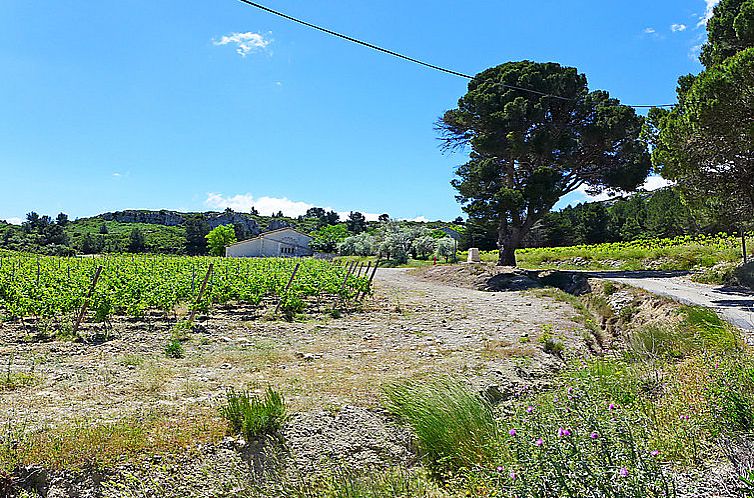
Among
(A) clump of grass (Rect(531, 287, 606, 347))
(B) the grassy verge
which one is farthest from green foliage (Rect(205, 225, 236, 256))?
(B) the grassy verge

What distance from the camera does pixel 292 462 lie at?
13.9 ft

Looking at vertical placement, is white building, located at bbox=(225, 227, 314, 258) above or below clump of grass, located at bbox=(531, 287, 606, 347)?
above

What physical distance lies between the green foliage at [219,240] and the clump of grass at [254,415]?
213 ft

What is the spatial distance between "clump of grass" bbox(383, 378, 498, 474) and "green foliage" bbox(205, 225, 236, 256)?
6500 centimetres

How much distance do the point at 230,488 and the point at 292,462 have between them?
543 millimetres

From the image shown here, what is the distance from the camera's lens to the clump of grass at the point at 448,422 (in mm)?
4238

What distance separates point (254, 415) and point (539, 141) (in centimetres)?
1591

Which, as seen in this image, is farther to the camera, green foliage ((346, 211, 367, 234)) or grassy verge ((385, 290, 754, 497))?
green foliage ((346, 211, 367, 234))

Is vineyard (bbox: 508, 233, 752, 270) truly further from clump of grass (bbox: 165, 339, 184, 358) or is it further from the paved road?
clump of grass (bbox: 165, 339, 184, 358)

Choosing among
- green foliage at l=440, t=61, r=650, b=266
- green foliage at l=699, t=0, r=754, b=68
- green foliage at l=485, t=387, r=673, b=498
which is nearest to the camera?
green foliage at l=485, t=387, r=673, b=498

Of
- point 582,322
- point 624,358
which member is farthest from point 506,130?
point 624,358

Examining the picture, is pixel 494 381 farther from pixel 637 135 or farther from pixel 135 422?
pixel 637 135

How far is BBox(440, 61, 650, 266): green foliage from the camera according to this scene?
18.0m

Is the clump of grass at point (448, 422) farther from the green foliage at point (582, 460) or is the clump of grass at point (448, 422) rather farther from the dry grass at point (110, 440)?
the dry grass at point (110, 440)
